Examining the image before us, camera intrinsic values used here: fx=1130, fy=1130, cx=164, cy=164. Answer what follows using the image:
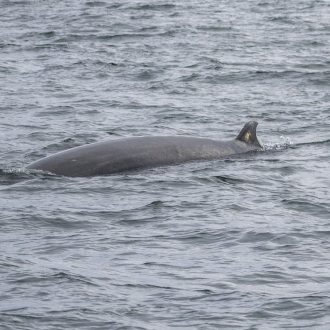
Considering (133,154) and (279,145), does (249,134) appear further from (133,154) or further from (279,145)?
(133,154)

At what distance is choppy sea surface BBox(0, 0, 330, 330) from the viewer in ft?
37.9

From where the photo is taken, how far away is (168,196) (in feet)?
52.6

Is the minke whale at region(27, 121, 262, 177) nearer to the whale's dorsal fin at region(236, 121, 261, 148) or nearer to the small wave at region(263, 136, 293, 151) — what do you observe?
the whale's dorsal fin at region(236, 121, 261, 148)

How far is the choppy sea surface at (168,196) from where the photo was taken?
11555 mm

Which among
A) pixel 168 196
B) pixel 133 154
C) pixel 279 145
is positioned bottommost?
pixel 279 145

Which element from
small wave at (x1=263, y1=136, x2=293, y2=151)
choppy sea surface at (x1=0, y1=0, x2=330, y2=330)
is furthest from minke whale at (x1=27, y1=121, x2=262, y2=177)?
small wave at (x1=263, y1=136, x2=293, y2=151)

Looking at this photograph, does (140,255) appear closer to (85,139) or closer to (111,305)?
(111,305)

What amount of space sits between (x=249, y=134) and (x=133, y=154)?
8.73 ft

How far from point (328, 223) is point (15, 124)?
30.7ft

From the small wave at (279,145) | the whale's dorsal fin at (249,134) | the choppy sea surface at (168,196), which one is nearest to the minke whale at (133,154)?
the whale's dorsal fin at (249,134)

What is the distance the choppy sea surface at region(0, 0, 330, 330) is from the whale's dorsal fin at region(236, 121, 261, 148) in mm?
383

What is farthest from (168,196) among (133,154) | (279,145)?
(279,145)

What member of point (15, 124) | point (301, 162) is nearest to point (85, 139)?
point (15, 124)

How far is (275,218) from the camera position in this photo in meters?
14.9
